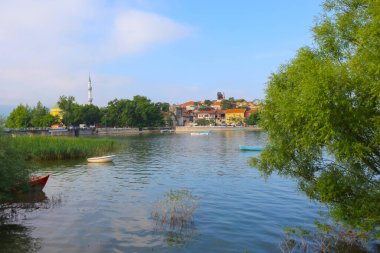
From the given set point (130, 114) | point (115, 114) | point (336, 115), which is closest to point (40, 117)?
point (115, 114)

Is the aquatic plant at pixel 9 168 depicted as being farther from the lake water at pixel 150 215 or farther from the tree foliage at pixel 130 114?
the tree foliage at pixel 130 114

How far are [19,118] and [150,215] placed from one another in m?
125

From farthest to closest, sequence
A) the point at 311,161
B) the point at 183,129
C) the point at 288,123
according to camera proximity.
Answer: the point at 183,129 → the point at 311,161 → the point at 288,123

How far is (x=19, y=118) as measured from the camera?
129250 millimetres

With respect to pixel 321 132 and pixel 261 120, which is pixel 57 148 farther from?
pixel 321 132

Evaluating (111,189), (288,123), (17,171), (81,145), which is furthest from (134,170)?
(288,123)

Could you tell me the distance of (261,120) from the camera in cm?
1500

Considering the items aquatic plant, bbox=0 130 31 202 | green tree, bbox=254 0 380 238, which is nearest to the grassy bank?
aquatic plant, bbox=0 130 31 202

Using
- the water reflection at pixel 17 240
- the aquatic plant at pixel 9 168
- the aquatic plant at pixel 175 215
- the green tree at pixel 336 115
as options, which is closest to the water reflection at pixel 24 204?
the aquatic plant at pixel 9 168

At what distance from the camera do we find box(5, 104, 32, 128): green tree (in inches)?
5094

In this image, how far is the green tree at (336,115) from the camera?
408 inches

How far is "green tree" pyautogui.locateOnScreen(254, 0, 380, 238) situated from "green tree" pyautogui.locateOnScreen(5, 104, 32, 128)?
435 ft

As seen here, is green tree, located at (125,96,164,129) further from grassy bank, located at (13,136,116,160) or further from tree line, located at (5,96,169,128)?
grassy bank, located at (13,136,116,160)

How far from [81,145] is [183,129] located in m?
136
